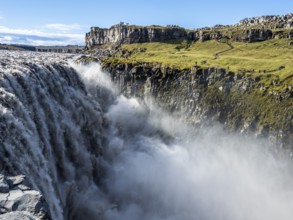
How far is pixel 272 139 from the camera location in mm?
98312

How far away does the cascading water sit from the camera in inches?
2071

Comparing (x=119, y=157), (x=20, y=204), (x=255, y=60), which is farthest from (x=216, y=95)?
(x=20, y=204)

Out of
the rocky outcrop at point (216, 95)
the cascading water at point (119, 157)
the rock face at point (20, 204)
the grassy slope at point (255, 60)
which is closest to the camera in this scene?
the rock face at point (20, 204)

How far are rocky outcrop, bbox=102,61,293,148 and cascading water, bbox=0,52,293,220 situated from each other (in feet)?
11.8

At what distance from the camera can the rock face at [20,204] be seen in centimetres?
2202

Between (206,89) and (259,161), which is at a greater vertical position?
(206,89)

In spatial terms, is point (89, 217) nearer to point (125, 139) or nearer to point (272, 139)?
point (125, 139)

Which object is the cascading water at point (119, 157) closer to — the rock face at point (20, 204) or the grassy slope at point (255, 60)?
the rock face at point (20, 204)

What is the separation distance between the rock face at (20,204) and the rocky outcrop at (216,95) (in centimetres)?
8228

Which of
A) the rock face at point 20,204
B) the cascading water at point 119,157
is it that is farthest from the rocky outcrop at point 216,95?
the rock face at point 20,204

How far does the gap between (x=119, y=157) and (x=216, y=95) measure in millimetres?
34464

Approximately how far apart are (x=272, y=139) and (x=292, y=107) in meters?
9.68

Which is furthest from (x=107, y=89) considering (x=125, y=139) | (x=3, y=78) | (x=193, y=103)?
(x=3, y=78)

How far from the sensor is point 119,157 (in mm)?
98938
